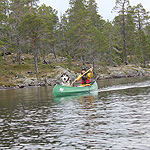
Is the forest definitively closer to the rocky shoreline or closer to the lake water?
the rocky shoreline

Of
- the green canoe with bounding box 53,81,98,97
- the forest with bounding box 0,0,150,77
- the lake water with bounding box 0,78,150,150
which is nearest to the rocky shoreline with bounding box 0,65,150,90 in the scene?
the forest with bounding box 0,0,150,77

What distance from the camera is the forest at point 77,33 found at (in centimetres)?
5169

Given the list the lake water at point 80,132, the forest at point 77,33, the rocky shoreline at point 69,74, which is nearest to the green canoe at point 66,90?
the lake water at point 80,132

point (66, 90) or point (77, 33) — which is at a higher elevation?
point (77, 33)

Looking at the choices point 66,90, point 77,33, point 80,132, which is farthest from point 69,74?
point 80,132

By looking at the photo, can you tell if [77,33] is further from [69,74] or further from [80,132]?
[80,132]

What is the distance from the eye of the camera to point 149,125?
9.53m

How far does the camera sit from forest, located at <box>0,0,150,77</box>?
170ft

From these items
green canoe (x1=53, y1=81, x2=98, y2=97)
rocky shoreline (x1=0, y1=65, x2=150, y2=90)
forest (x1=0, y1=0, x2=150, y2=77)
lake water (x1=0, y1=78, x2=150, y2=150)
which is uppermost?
forest (x1=0, y1=0, x2=150, y2=77)

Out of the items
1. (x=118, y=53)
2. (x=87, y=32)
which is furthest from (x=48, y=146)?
(x=118, y=53)

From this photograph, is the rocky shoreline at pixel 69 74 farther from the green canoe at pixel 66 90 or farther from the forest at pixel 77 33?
the green canoe at pixel 66 90

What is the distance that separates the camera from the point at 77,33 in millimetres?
61500

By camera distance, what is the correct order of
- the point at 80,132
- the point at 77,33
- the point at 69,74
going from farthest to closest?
the point at 77,33 → the point at 69,74 → the point at 80,132

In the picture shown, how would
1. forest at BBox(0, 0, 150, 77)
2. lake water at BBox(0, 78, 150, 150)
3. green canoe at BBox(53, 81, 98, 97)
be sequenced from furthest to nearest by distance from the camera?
1. forest at BBox(0, 0, 150, 77)
2. green canoe at BBox(53, 81, 98, 97)
3. lake water at BBox(0, 78, 150, 150)
